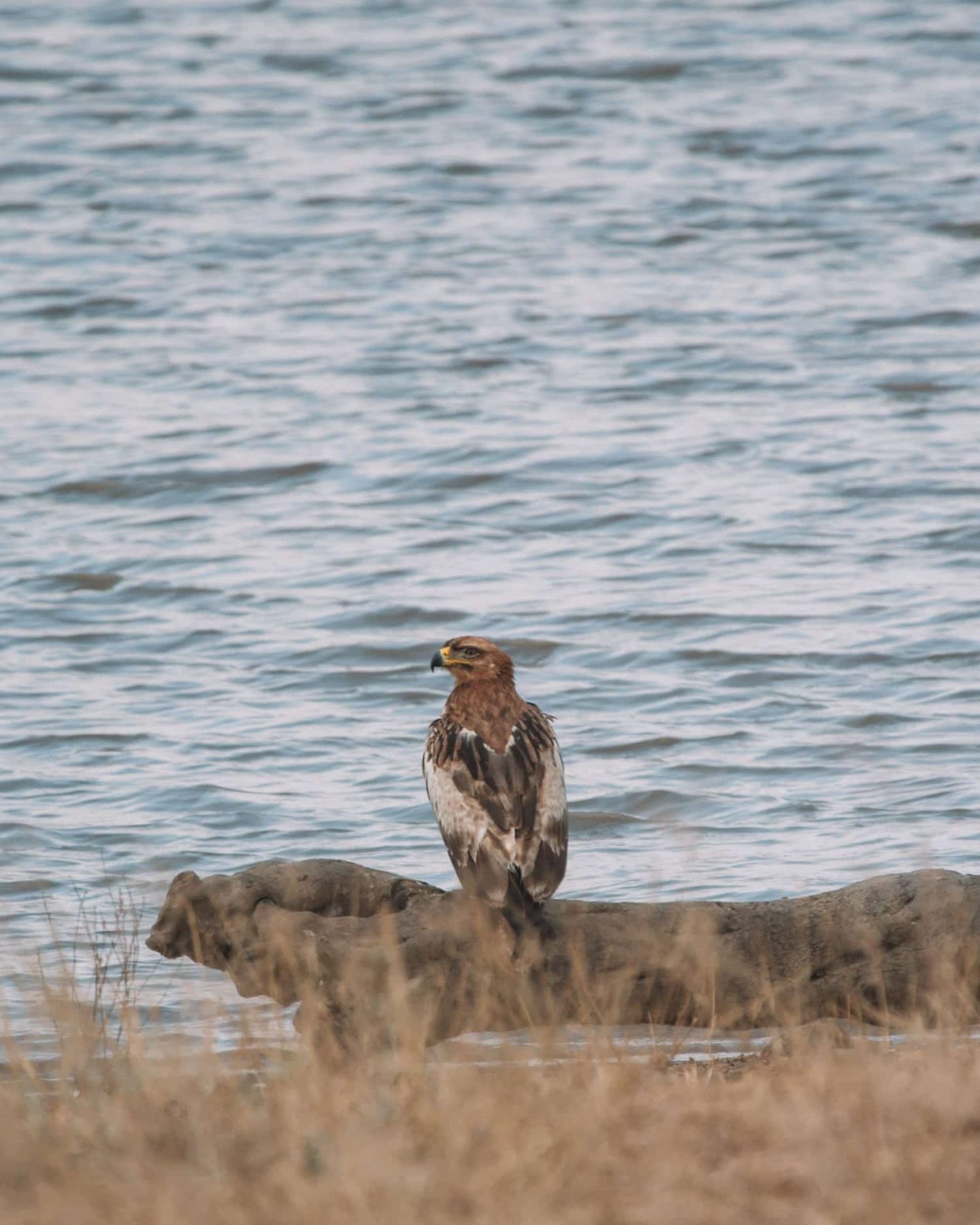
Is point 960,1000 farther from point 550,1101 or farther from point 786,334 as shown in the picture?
point 786,334

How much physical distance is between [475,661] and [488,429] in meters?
10.1

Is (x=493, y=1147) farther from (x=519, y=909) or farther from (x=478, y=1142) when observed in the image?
(x=519, y=909)

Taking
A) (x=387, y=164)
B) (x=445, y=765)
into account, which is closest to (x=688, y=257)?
(x=387, y=164)

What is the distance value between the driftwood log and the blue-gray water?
85 cm

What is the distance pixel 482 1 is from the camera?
2980 centimetres

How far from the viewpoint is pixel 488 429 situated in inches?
710

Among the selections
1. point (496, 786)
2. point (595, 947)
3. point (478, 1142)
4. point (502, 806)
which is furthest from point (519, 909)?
point (478, 1142)

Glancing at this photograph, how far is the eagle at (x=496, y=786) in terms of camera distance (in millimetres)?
7020

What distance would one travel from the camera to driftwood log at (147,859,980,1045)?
6688 millimetres

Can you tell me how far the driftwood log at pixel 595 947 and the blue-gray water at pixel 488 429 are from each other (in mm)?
853

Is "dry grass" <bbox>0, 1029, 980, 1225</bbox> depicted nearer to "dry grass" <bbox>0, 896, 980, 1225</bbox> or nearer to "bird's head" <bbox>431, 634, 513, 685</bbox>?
"dry grass" <bbox>0, 896, 980, 1225</bbox>

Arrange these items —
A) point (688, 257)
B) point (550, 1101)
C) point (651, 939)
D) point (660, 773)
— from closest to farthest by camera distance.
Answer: point (550, 1101) < point (651, 939) < point (660, 773) < point (688, 257)

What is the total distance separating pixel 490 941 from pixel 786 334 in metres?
14.2

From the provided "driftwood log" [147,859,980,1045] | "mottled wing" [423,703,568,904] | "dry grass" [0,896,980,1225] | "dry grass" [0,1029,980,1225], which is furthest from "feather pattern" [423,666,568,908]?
"dry grass" [0,1029,980,1225]
